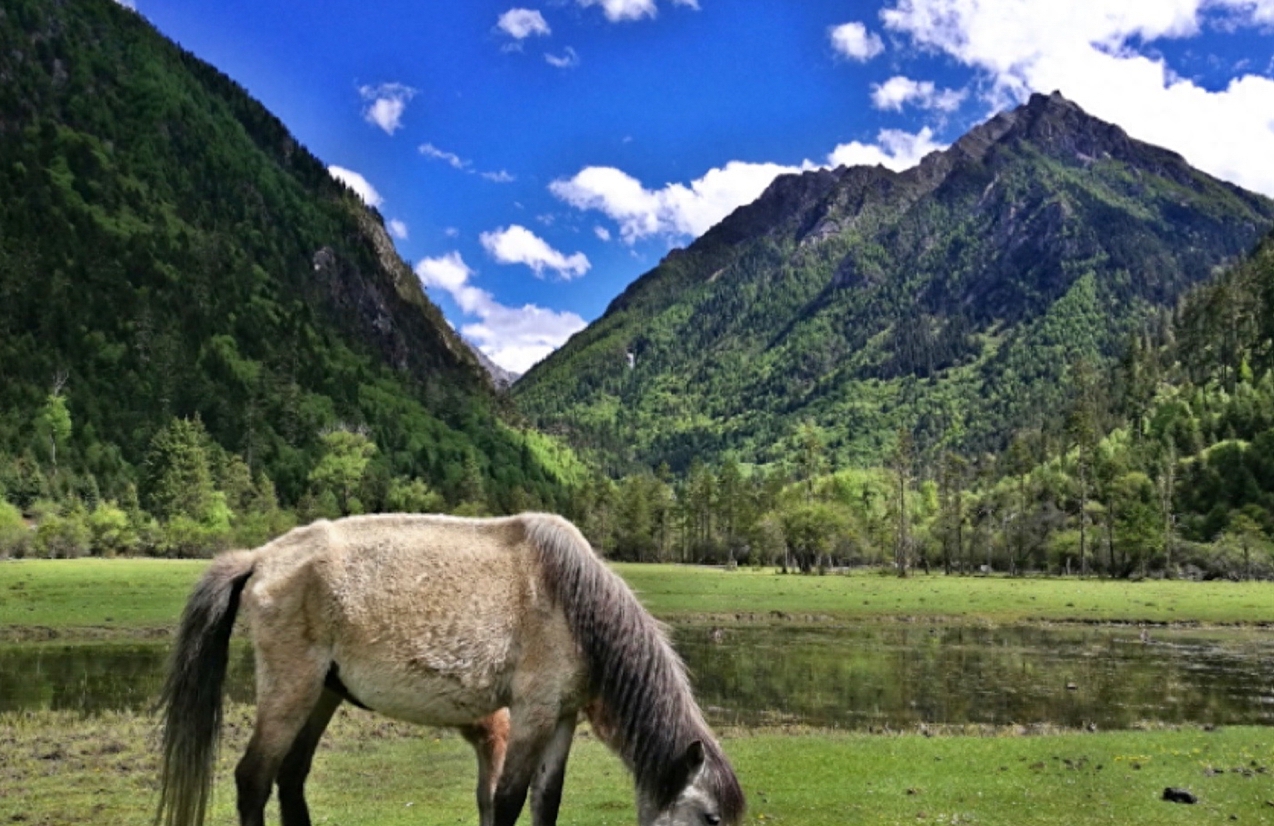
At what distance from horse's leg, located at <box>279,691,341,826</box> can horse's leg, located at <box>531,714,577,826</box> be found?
6.92 ft

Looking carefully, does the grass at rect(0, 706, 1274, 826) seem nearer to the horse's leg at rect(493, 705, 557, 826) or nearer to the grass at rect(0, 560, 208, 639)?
the horse's leg at rect(493, 705, 557, 826)

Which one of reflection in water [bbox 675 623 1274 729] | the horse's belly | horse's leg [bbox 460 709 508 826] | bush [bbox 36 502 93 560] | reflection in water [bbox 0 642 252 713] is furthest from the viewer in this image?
bush [bbox 36 502 93 560]

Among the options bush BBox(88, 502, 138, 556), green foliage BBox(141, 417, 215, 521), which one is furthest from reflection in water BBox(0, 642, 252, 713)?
green foliage BBox(141, 417, 215, 521)

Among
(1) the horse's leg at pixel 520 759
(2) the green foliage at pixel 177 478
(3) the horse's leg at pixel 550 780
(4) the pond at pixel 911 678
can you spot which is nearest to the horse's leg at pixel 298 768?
(1) the horse's leg at pixel 520 759

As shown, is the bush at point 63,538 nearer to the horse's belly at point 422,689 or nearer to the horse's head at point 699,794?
the horse's belly at point 422,689

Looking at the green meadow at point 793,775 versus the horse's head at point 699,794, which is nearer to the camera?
the horse's head at point 699,794

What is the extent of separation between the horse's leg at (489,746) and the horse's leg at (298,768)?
1.45 meters

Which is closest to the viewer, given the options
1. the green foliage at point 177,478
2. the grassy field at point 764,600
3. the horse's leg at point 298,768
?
the horse's leg at point 298,768

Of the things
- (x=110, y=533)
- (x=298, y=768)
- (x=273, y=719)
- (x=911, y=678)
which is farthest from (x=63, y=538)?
(x=273, y=719)

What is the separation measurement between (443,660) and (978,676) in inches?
1361

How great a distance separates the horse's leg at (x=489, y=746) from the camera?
9484mm

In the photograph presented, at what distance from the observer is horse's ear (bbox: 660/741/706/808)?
7845mm

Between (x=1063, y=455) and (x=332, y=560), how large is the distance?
Answer: 195 metres

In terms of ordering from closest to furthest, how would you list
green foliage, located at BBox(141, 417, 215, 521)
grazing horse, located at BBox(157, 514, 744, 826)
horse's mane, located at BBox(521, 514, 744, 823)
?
horse's mane, located at BBox(521, 514, 744, 823) → grazing horse, located at BBox(157, 514, 744, 826) → green foliage, located at BBox(141, 417, 215, 521)
